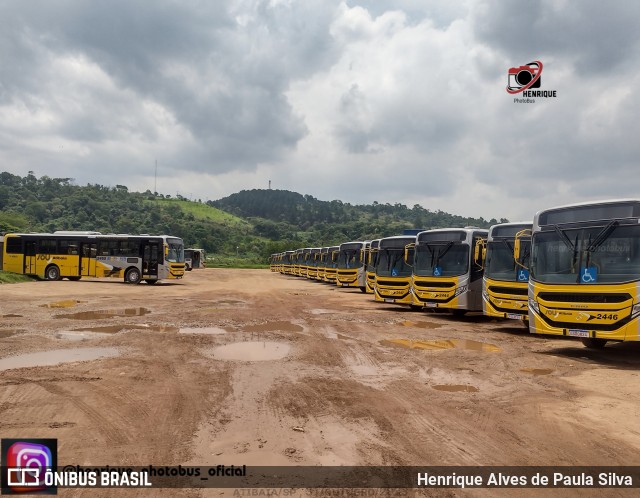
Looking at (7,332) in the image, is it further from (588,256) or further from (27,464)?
(588,256)

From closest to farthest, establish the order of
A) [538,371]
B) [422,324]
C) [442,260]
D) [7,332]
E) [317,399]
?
[317,399]
[538,371]
[7,332]
[422,324]
[442,260]

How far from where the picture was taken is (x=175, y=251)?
33469 mm

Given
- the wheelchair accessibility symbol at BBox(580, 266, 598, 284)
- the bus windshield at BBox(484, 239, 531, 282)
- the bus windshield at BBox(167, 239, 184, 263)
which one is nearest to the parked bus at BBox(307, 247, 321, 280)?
the bus windshield at BBox(167, 239, 184, 263)

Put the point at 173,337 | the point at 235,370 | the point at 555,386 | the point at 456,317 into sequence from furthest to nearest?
the point at 456,317
the point at 173,337
the point at 235,370
the point at 555,386

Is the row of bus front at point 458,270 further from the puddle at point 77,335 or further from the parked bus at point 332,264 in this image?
the parked bus at point 332,264

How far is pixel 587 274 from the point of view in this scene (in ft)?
29.9

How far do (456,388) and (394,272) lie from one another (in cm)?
1247

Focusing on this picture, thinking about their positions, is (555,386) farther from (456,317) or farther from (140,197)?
(140,197)

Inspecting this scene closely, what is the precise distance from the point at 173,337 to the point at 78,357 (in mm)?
2551

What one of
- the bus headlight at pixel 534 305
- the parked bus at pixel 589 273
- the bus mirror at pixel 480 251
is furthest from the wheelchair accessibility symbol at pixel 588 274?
the bus mirror at pixel 480 251

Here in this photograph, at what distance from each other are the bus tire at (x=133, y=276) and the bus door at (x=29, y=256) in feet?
21.8

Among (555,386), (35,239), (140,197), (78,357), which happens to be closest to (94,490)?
(78,357)

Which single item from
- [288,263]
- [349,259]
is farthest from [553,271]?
[288,263]

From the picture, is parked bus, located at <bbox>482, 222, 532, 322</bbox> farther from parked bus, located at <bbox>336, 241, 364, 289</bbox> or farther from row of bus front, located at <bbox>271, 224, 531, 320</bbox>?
parked bus, located at <bbox>336, 241, 364, 289</bbox>
